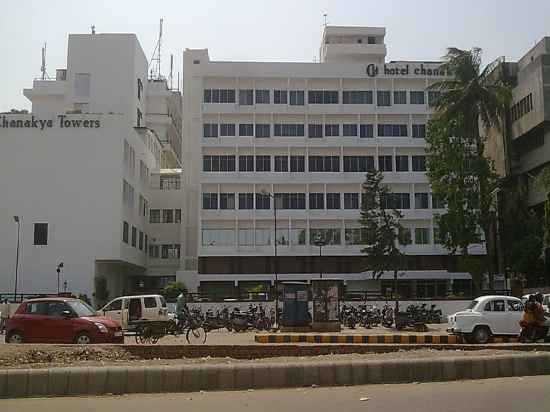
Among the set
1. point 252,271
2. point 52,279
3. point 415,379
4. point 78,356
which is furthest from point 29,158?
point 415,379

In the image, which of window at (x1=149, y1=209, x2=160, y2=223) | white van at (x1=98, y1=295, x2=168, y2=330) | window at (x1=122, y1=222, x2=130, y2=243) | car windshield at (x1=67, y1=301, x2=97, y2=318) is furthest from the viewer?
window at (x1=149, y1=209, x2=160, y2=223)

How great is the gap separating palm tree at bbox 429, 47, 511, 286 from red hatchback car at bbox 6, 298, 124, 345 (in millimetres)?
31209

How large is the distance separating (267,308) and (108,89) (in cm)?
3714

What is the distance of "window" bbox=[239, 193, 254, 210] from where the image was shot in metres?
57.1

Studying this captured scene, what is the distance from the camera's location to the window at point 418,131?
5884 cm

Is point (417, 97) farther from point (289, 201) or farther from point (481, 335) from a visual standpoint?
point (481, 335)

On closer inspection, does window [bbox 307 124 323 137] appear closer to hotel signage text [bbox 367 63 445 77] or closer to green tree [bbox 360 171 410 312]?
hotel signage text [bbox 367 63 445 77]

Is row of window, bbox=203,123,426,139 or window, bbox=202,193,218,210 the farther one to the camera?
row of window, bbox=203,123,426,139

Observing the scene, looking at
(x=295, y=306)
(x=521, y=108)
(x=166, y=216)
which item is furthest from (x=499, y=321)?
(x=166, y=216)

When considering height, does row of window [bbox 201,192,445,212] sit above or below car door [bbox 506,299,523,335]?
above

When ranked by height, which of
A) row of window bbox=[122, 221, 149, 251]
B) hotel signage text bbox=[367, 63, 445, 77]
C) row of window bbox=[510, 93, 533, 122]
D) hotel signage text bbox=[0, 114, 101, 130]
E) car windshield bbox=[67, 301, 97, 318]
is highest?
hotel signage text bbox=[367, 63, 445, 77]

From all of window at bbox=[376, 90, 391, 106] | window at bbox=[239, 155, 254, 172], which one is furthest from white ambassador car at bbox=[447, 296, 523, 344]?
window at bbox=[376, 90, 391, 106]

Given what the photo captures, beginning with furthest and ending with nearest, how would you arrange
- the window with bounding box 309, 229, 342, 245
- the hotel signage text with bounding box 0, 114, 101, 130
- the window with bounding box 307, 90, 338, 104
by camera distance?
the window with bounding box 307, 90, 338, 104 → the window with bounding box 309, 229, 342, 245 → the hotel signage text with bounding box 0, 114, 101, 130

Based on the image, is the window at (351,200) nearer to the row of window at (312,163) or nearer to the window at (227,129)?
the row of window at (312,163)
